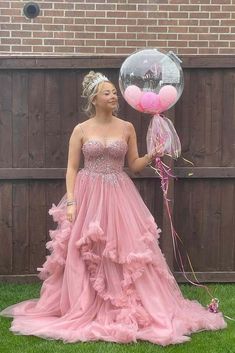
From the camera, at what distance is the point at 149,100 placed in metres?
4.73

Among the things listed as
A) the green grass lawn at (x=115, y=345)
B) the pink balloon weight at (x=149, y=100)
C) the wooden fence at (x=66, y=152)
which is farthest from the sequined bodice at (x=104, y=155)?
the green grass lawn at (x=115, y=345)

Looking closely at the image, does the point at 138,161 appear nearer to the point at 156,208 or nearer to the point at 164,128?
the point at 164,128

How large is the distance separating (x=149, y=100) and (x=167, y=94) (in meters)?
0.14

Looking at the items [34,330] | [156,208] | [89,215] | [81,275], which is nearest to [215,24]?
[156,208]

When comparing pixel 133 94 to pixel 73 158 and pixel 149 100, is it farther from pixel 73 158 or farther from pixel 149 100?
pixel 73 158

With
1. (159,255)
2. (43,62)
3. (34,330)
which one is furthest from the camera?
(43,62)

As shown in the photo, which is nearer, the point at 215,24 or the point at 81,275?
the point at 81,275

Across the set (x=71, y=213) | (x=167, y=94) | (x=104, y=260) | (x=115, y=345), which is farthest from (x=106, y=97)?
(x=115, y=345)

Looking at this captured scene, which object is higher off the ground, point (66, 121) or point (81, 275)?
point (66, 121)

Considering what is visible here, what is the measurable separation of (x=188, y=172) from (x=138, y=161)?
113 cm

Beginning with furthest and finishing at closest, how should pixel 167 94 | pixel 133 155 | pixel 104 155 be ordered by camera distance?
1. pixel 133 155
2. pixel 104 155
3. pixel 167 94

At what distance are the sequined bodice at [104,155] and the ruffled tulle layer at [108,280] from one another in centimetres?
7

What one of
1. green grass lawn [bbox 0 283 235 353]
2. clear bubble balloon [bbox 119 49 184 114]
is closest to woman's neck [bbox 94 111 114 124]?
clear bubble balloon [bbox 119 49 184 114]

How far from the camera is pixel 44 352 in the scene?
4398 mm
